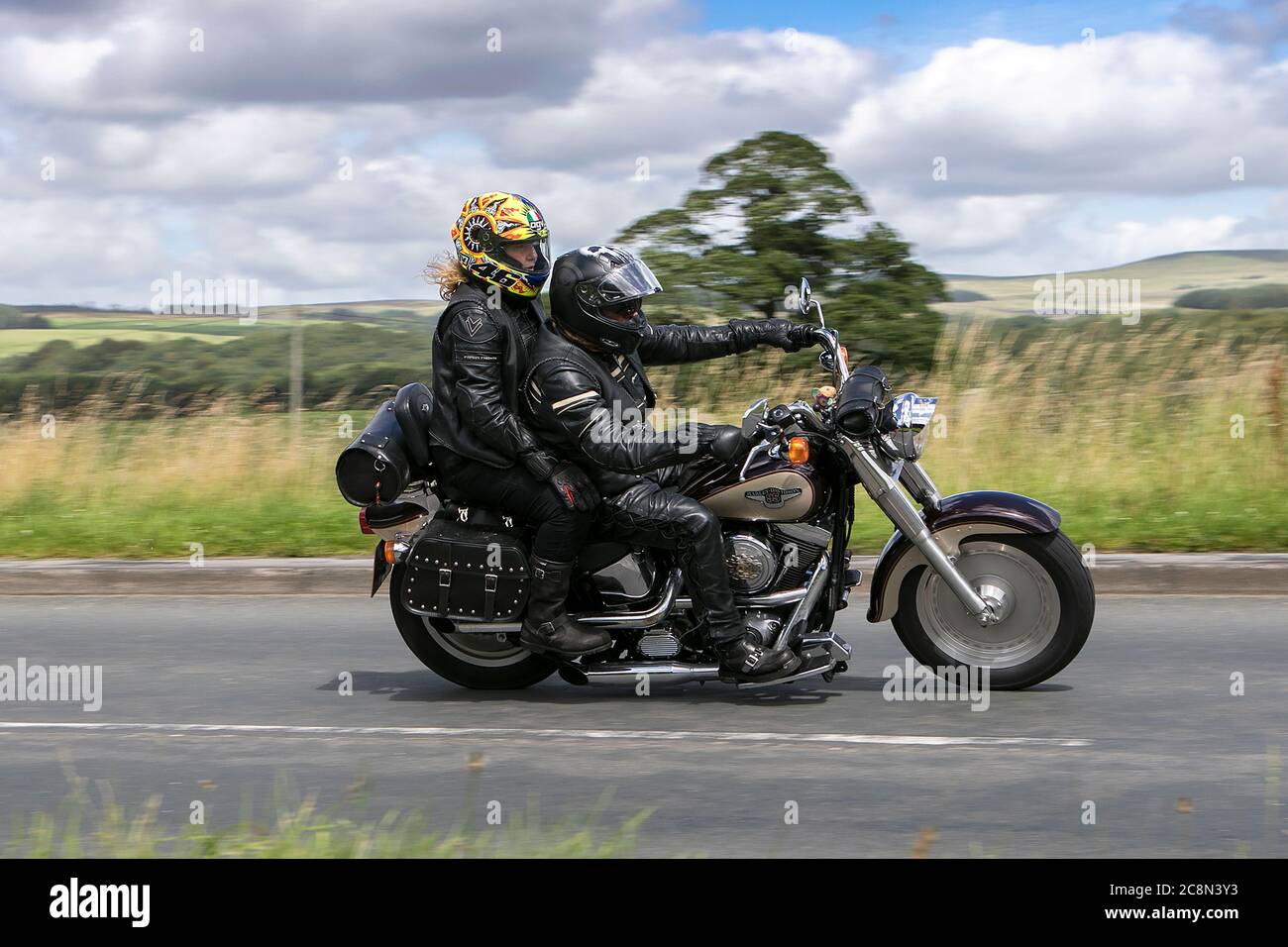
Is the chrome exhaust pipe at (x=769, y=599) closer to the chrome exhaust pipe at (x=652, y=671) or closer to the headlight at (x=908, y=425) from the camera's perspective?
the chrome exhaust pipe at (x=652, y=671)

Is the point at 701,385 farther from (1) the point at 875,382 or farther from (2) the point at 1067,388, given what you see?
(1) the point at 875,382

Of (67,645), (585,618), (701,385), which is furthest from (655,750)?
(701,385)

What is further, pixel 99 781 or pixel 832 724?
pixel 832 724

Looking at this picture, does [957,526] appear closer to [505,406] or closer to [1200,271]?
[505,406]

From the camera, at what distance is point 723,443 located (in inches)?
241

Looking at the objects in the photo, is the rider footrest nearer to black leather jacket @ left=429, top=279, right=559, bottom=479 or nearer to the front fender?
the front fender

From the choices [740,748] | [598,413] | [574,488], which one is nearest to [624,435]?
[598,413]

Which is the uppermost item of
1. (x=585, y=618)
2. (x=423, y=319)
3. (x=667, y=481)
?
(x=423, y=319)

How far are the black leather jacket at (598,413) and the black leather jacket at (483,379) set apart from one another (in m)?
0.09

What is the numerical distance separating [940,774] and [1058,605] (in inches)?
52.3

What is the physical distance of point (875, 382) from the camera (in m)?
6.41

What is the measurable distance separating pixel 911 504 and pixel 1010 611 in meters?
0.59

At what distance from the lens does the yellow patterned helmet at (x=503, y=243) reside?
641 centimetres

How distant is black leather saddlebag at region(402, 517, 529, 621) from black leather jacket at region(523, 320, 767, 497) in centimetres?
45
